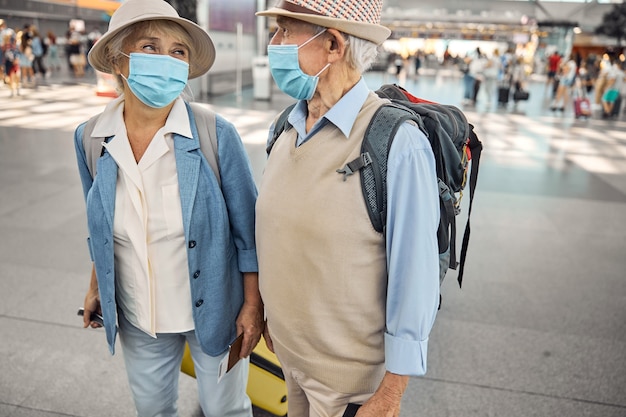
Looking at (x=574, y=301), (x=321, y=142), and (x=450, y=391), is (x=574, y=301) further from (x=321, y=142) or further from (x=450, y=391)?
(x=321, y=142)

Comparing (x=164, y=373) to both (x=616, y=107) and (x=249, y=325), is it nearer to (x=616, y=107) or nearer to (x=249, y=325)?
(x=249, y=325)

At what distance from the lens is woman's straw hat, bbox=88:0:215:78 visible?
5.21 ft

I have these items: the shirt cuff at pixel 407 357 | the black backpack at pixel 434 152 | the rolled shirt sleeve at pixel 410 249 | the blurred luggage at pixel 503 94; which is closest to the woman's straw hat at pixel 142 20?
the black backpack at pixel 434 152

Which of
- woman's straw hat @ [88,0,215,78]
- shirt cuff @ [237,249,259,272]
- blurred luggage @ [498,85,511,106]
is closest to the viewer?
woman's straw hat @ [88,0,215,78]

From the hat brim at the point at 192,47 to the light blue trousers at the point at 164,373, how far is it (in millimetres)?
954

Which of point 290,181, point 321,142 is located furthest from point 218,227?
Answer: point 321,142

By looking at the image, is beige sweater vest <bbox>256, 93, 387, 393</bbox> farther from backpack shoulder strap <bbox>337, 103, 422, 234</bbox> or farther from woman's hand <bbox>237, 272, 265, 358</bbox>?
woman's hand <bbox>237, 272, 265, 358</bbox>

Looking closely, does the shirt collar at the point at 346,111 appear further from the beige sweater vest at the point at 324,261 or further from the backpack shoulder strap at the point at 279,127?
the backpack shoulder strap at the point at 279,127

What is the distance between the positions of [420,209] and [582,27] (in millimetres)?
53424

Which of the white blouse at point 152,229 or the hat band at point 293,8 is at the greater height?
the hat band at point 293,8

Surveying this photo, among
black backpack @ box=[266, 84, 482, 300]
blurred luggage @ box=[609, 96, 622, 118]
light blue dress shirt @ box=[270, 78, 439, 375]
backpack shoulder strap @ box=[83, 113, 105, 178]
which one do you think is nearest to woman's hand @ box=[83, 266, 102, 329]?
backpack shoulder strap @ box=[83, 113, 105, 178]

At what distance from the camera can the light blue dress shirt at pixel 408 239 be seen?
1212 millimetres

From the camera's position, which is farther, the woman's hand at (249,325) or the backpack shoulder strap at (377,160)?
the woman's hand at (249,325)

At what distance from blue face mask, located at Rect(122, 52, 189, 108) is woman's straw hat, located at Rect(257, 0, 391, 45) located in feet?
1.66
